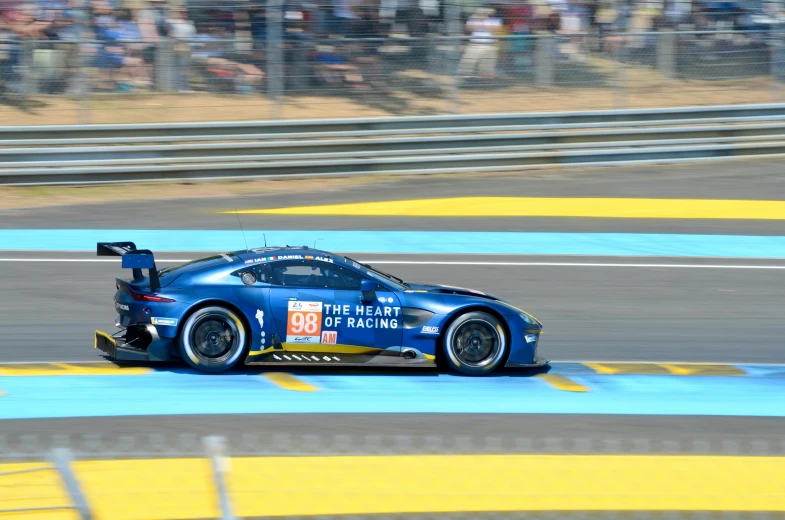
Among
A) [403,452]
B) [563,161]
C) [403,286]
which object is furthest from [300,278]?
[563,161]

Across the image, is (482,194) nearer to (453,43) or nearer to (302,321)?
(453,43)

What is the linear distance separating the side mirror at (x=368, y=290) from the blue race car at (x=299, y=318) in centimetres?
1

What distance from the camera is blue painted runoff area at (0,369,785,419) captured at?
8.21 meters

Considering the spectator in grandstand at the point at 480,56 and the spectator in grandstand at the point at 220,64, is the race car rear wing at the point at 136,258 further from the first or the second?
the spectator in grandstand at the point at 480,56

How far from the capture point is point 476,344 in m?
9.18

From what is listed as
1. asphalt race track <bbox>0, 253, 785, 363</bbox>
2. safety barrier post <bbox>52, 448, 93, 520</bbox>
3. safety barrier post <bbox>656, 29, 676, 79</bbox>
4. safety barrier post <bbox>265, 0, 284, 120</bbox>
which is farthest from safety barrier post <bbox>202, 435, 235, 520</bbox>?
safety barrier post <bbox>656, 29, 676, 79</bbox>

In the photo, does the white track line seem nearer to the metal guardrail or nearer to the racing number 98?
the metal guardrail

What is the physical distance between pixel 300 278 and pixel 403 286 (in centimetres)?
88

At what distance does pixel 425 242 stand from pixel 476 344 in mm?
5656

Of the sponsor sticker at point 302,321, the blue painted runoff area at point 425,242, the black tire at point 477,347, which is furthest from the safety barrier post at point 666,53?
the sponsor sticker at point 302,321

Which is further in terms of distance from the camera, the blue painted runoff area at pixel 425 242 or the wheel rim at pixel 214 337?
the blue painted runoff area at pixel 425 242

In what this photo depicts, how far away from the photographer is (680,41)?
18906 millimetres

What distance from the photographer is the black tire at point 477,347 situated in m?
9.09

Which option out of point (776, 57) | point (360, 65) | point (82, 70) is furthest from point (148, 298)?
point (776, 57)
